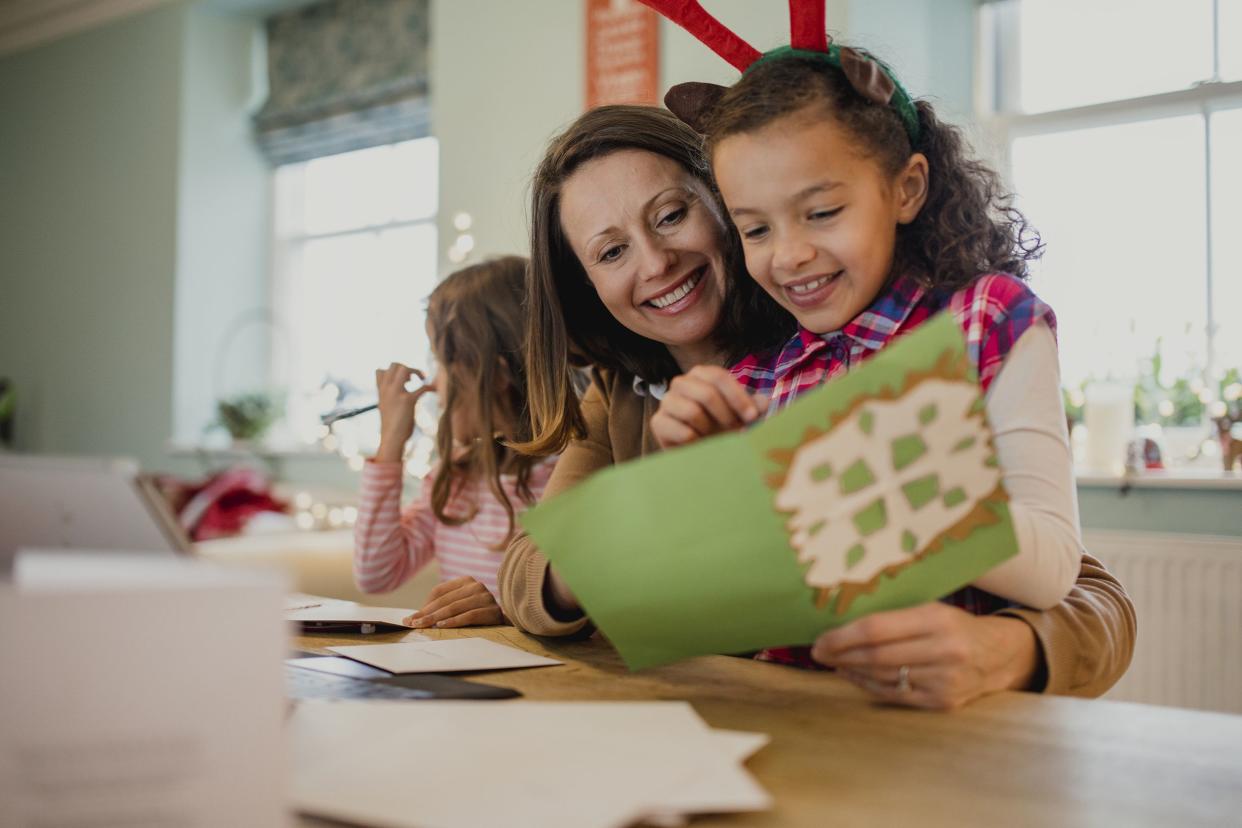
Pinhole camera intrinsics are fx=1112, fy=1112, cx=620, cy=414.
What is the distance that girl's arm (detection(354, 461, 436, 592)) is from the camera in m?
1.97

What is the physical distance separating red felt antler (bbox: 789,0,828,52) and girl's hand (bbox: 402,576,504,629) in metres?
0.65

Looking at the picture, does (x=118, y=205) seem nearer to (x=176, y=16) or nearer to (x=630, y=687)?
(x=176, y=16)

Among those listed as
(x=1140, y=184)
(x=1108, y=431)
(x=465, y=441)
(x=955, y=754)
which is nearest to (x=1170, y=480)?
(x=1108, y=431)

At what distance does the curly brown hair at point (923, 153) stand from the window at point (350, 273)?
330 centimetres

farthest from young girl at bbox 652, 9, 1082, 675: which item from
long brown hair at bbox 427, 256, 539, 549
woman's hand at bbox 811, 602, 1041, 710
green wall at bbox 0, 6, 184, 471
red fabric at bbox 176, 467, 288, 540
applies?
green wall at bbox 0, 6, 184, 471

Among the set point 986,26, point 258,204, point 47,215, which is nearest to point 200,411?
point 258,204

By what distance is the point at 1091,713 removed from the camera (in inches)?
28.3

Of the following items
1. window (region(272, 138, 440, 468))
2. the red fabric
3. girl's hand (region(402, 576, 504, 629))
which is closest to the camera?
girl's hand (region(402, 576, 504, 629))

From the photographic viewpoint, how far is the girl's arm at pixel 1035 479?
788mm

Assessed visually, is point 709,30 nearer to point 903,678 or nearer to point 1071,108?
point 903,678

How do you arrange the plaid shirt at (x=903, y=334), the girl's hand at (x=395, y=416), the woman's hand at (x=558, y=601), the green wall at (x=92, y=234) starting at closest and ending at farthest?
1. the plaid shirt at (x=903, y=334)
2. the woman's hand at (x=558, y=601)
3. the girl's hand at (x=395, y=416)
4. the green wall at (x=92, y=234)

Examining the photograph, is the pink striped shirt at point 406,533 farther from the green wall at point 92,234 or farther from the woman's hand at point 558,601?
the green wall at point 92,234

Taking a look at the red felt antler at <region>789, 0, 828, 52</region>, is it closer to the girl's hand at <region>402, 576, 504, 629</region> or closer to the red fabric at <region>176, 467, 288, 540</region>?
the girl's hand at <region>402, 576, 504, 629</region>

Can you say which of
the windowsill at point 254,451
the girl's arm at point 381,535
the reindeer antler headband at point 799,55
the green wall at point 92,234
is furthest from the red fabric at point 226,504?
the reindeer antler headband at point 799,55
